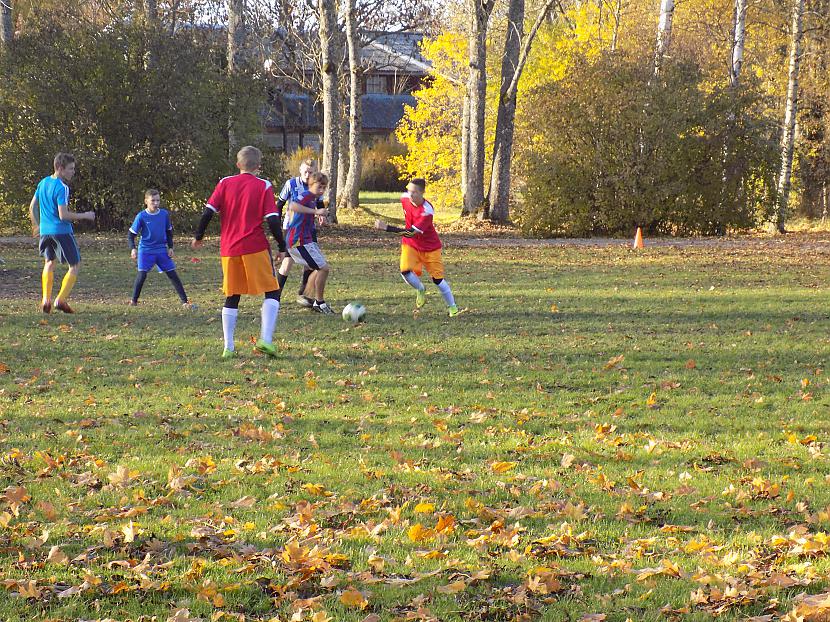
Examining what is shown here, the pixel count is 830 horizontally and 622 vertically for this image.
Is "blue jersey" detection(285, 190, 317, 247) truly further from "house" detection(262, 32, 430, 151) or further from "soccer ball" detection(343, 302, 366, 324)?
"house" detection(262, 32, 430, 151)

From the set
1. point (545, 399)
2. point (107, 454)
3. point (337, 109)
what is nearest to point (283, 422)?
point (107, 454)

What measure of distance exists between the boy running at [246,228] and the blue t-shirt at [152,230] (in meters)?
3.59

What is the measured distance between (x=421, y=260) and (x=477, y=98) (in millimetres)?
17346

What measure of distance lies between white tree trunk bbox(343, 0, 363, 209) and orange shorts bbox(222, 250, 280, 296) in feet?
73.9

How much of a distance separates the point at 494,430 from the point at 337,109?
2073cm

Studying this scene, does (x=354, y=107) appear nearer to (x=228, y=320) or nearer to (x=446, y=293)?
(x=446, y=293)

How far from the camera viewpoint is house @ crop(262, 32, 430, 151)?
57.9 meters

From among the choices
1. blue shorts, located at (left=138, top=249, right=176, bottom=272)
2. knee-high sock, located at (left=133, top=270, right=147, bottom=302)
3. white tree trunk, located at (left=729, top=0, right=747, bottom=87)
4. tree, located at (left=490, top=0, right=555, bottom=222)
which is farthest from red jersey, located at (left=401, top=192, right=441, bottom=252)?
white tree trunk, located at (left=729, top=0, right=747, bottom=87)

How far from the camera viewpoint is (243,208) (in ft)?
31.4

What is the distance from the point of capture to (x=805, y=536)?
4.82 metres

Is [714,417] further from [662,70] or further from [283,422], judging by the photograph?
[662,70]

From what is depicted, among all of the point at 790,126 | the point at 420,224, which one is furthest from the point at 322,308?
the point at 790,126

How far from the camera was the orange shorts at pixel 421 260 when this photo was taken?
12.7 meters

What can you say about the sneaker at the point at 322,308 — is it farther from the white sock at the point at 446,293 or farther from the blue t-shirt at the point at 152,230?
the blue t-shirt at the point at 152,230
